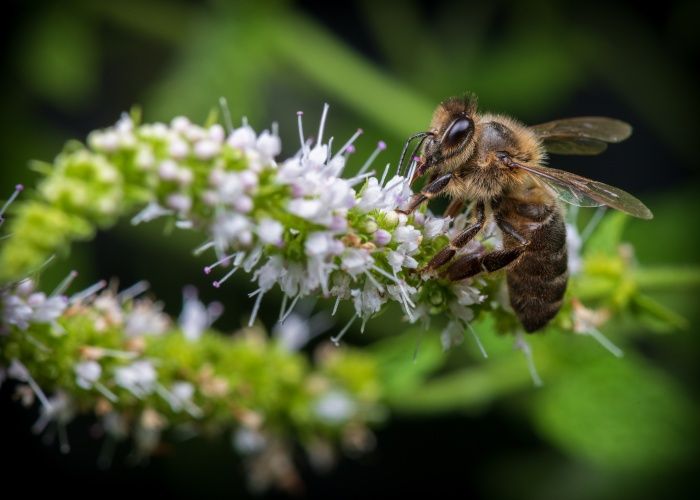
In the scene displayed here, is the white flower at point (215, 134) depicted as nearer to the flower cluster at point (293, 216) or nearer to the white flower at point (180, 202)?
the flower cluster at point (293, 216)

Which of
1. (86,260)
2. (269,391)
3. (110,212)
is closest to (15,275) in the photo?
(110,212)

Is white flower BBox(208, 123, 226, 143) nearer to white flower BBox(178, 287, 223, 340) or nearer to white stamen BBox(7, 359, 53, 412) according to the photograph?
white stamen BBox(7, 359, 53, 412)

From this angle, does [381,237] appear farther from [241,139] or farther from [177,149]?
Result: [177,149]

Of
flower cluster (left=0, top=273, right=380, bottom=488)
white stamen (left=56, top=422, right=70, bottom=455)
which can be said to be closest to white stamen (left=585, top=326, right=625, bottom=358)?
flower cluster (left=0, top=273, right=380, bottom=488)

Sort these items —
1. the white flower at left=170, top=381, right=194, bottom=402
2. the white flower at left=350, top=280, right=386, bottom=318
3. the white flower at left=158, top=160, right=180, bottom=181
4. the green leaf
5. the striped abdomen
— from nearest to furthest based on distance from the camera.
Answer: the white flower at left=158, top=160, right=180, bottom=181 → the white flower at left=350, top=280, right=386, bottom=318 → the striped abdomen → the white flower at left=170, top=381, right=194, bottom=402 → the green leaf

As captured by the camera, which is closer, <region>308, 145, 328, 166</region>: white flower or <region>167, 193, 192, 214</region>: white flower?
<region>167, 193, 192, 214</region>: white flower

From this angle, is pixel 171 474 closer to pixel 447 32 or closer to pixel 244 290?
pixel 244 290
